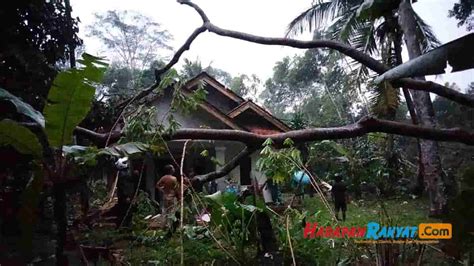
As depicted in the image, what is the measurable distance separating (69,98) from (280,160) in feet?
3.85

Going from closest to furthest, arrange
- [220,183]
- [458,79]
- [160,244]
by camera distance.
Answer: [458,79]
[160,244]
[220,183]

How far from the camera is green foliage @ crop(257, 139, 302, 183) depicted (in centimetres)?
199

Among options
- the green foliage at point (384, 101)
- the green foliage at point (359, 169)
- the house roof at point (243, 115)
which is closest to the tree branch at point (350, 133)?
the green foliage at point (359, 169)

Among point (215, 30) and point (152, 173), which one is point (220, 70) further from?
point (215, 30)

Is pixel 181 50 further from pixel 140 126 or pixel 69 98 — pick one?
pixel 69 98

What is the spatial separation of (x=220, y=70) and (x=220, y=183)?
5701 mm

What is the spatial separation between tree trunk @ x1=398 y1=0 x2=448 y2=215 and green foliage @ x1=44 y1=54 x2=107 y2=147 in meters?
2.98

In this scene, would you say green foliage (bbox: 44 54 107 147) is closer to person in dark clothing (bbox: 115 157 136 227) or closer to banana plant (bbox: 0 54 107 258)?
banana plant (bbox: 0 54 107 258)

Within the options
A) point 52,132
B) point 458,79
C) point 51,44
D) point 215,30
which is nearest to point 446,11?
point 458,79

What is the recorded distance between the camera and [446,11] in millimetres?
2547

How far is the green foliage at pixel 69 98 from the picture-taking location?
182 centimetres

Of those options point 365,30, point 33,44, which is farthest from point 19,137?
point 365,30

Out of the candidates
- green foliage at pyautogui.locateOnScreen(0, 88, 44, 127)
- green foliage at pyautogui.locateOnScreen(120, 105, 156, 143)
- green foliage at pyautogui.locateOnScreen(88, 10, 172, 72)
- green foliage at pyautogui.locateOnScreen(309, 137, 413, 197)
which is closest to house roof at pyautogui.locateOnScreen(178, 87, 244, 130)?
green foliage at pyautogui.locateOnScreen(309, 137, 413, 197)

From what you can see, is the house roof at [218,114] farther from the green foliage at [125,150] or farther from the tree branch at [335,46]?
the green foliage at [125,150]
